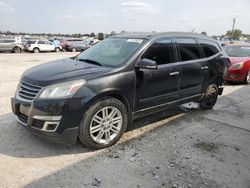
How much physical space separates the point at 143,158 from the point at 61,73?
1.72 metres

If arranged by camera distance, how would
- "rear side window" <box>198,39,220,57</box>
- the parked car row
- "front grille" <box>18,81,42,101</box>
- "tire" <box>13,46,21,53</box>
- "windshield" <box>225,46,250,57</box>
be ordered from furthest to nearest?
"tire" <box>13,46,21,53</box> → the parked car row → "windshield" <box>225,46,250,57</box> → "rear side window" <box>198,39,220,57</box> → "front grille" <box>18,81,42,101</box>

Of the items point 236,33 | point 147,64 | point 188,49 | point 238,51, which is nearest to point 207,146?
point 147,64

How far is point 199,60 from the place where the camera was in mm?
5598

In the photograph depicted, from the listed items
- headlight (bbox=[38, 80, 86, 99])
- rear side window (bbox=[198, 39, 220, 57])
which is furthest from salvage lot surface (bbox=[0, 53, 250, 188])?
rear side window (bbox=[198, 39, 220, 57])

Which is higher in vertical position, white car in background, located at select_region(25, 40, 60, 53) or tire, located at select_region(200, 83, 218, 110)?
tire, located at select_region(200, 83, 218, 110)

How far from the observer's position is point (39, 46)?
2888 centimetres

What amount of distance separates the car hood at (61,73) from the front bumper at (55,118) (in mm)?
328

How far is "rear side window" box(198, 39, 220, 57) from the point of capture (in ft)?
19.2

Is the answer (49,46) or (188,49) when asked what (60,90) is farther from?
(49,46)

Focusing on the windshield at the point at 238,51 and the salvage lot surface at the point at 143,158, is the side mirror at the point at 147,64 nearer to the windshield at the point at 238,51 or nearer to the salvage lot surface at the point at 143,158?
the salvage lot surface at the point at 143,158

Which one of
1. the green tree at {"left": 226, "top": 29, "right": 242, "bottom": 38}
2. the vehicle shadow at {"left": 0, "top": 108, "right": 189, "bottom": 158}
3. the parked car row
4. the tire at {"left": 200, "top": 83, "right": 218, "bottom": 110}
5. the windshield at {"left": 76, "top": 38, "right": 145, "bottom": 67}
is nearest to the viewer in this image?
the vehicle shadow at {"left": 0, "top": 108, "right": 189, "bottom": 158}

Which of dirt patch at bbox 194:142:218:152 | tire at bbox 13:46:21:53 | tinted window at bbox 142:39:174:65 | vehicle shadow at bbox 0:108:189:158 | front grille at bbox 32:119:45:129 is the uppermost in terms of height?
tinted window at bbox 142:39:174:65

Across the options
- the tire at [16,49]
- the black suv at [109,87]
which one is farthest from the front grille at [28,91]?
the tire at [16,49]

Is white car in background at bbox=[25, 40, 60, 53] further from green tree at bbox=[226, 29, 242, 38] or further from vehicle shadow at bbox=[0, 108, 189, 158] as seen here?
green tree at bbox=[226, 29, 242, 38]
